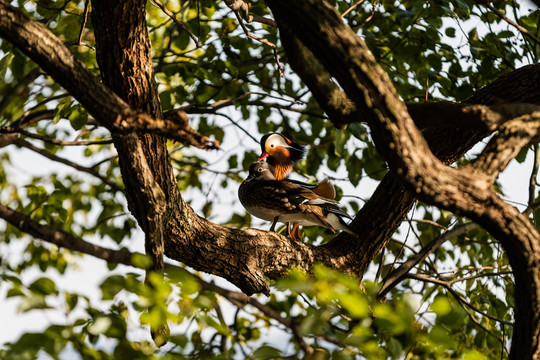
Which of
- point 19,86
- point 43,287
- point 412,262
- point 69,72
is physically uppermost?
point 19,86

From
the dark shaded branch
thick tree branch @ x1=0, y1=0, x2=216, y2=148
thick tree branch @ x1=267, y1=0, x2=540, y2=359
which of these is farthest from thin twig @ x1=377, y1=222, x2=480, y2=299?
the dark shaded branch

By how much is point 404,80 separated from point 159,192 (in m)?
2.52

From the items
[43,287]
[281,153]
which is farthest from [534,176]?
[43,287]

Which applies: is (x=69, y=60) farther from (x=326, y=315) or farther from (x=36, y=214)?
(x=36, y=214)

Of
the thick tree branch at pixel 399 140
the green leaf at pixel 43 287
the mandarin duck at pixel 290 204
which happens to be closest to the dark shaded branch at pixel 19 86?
the mandarin duck at pixel 290 204

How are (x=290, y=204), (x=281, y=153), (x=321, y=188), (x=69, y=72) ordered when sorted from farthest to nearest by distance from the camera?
(x=281, y=153), (x=321, y=188), (x=290, y=204), (x=69, y=72)

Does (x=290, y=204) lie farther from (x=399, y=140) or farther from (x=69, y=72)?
(x=69, y=72)

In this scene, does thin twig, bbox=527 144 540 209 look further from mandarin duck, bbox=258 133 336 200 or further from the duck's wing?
mandarin duck, bbox=258 133 336 200

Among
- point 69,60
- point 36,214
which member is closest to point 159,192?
point 69,60

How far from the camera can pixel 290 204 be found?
11.1 ft

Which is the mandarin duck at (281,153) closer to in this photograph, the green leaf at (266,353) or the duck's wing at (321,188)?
the duck's wing at (321,188)

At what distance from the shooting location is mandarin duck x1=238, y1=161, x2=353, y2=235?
338cm

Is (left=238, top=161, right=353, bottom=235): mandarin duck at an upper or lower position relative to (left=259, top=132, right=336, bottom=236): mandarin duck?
lower

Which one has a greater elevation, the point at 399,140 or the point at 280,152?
the point at 280,152
